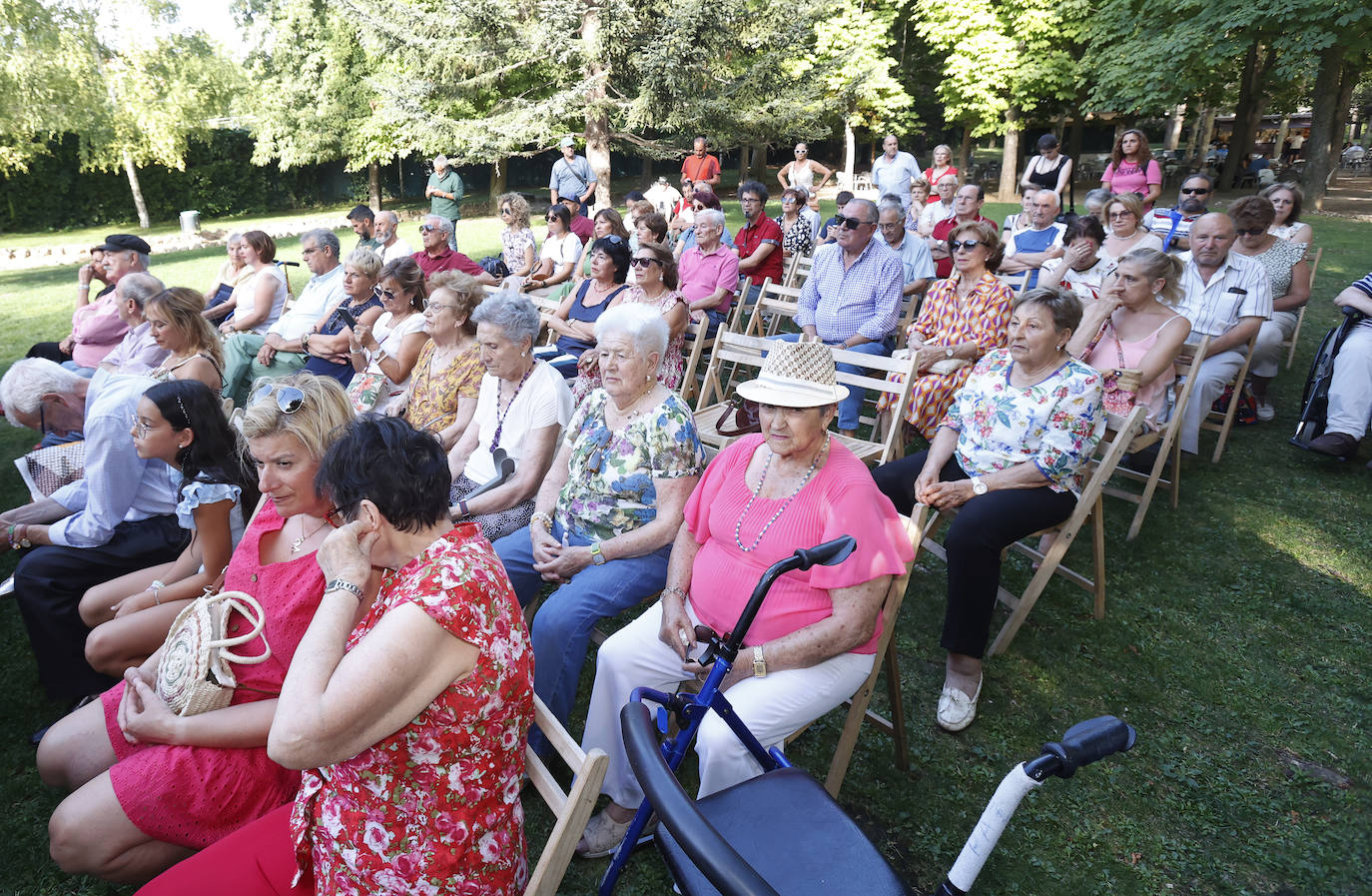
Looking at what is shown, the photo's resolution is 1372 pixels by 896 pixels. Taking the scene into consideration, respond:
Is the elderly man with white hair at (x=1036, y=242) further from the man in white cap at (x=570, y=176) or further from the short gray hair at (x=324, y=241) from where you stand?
the man in white cap at (x=570, y=176)


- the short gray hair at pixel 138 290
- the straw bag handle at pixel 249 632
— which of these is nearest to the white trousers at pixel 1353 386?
the straw bag handle at pixel 249 632

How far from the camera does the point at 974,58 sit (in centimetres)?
2112

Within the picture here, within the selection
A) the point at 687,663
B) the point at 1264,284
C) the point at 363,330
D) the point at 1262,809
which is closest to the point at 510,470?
the point at 687,663

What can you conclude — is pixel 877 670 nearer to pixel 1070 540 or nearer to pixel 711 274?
pixel 1070 540

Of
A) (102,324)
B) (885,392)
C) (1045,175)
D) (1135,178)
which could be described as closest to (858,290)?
(885,392)

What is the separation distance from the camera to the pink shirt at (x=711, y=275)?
21.3 ft

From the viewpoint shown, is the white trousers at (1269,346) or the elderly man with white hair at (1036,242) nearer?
the white trousers at (1269,346)

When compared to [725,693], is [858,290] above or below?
above

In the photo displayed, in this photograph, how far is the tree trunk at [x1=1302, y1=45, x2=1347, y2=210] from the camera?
49.2 ft

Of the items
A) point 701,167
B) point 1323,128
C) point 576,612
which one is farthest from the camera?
point 1323,128

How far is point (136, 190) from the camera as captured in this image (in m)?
22.2

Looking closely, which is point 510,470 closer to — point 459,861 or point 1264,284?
point 459,861

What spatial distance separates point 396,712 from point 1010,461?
2.69m

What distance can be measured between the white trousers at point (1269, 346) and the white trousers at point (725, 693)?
16.0ft
